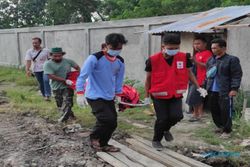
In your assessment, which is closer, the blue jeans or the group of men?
the group of men

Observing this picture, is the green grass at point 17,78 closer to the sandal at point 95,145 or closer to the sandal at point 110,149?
the sandal at point 95,145

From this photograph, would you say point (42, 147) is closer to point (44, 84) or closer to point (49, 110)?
point (49, 110)

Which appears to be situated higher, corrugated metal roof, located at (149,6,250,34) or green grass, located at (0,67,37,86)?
corrugated metal roof, located at (149,6,250,34)

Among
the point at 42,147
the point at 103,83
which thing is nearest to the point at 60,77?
the point at 42,147

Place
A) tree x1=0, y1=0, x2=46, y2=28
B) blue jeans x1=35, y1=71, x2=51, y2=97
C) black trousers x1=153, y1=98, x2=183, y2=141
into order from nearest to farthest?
black trousers x1=153, y1=98, x2=183, y2=141 → blue jeans x1=35, y1=71, x2=51, y2=97 → tree x1=0, y1=0, x2=46, y2=28

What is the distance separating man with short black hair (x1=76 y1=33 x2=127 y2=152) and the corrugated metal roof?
8.85ft

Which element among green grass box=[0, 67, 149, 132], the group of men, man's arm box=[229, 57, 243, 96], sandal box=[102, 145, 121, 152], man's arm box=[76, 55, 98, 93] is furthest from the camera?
green grass box=[0, 67, 149, 132]

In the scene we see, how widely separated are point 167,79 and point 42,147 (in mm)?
2004

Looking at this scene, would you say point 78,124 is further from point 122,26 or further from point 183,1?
point 183,1

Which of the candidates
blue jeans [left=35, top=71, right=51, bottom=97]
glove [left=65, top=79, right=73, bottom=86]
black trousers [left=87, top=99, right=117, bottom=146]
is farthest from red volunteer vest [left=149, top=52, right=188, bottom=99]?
blue jeans [left=35, top=71, right=51, bottom=97]

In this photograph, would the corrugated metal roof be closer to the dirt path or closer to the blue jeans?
the blue jeans

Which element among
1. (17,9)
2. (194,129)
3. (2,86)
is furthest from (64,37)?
(17,9)

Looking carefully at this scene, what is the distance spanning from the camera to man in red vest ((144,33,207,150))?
5.01 metres

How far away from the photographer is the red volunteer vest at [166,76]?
5.02 meters
